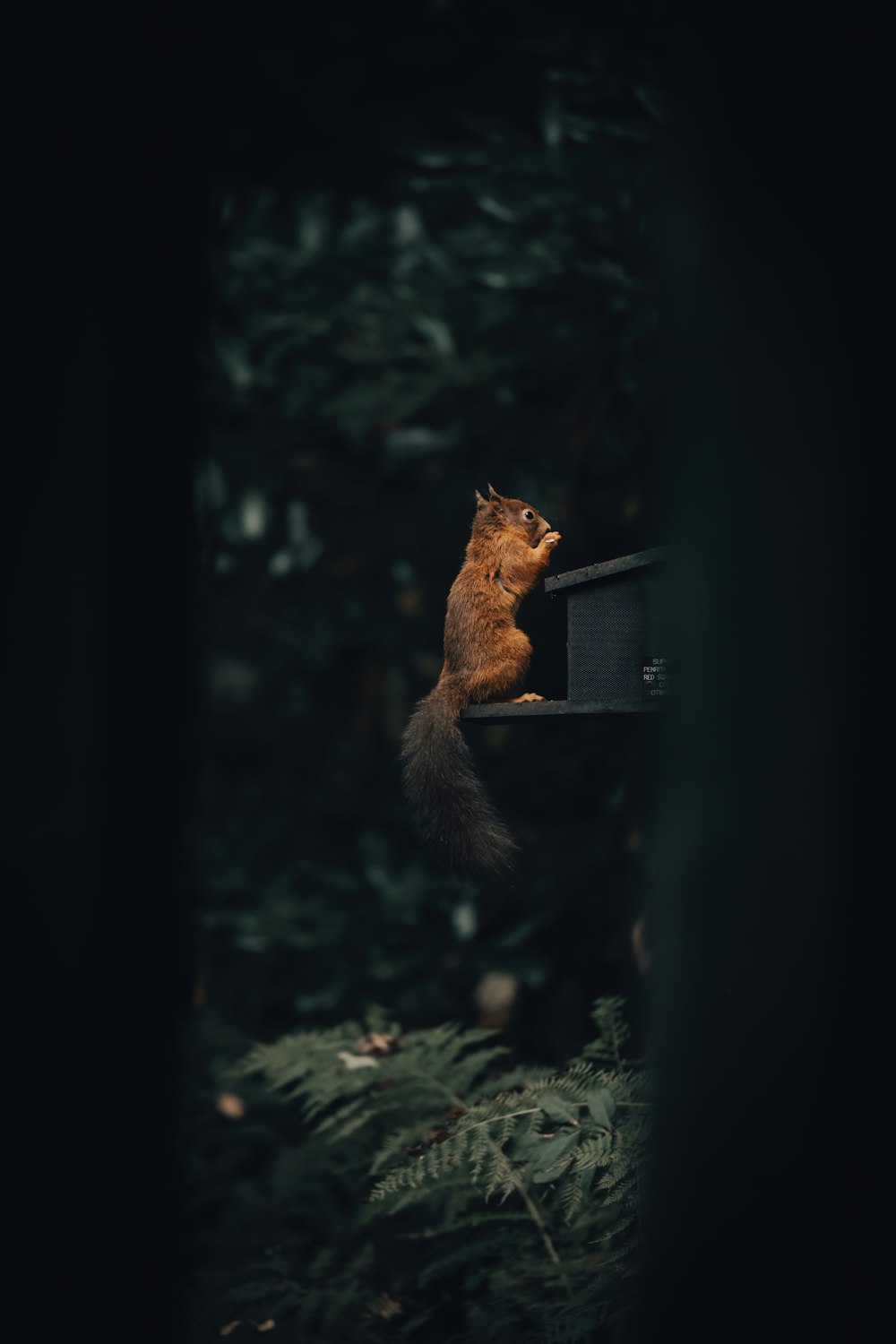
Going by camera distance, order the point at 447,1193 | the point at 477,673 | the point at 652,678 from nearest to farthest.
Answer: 1. the point at 652,678
2. the point at 477,673
3. the point at 447,1193

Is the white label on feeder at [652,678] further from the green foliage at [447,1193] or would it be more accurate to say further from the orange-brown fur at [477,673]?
the green foliage at [447,1193]

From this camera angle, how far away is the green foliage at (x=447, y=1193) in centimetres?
157

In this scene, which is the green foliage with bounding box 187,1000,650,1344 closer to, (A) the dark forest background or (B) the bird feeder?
(A) the dark forest background

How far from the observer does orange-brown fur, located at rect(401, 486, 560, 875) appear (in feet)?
5.01

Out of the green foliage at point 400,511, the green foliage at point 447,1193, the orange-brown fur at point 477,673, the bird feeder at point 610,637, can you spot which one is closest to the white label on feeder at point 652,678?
the bird feeder at point 610,637

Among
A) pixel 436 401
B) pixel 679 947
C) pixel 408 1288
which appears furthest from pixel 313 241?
pixel 408 1288

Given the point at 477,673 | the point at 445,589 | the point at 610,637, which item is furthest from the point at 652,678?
the point at 445,589

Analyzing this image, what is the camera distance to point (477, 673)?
153cm

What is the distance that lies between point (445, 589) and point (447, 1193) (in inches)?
50.4

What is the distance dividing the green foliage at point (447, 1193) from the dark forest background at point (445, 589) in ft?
0.54

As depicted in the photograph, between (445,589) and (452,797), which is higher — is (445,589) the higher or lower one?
the higher one

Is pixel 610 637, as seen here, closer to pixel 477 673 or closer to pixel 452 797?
pixel 477 673

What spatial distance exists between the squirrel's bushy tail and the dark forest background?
34 cm

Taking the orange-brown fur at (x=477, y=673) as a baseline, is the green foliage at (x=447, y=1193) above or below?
below
